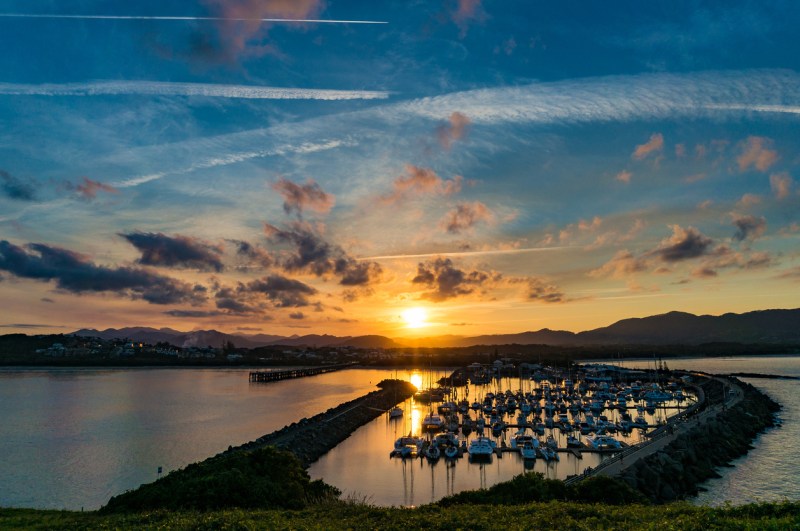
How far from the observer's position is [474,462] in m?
43.7

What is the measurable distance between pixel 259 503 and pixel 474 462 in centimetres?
2630

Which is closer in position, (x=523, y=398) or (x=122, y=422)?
(x=122, y=422)

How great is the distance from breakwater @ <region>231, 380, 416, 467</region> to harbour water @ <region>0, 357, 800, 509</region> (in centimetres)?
147

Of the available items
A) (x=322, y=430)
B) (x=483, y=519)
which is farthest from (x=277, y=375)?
(x=483, y=519)

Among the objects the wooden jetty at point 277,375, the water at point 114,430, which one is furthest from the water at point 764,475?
the wooden jetty at point 277,375

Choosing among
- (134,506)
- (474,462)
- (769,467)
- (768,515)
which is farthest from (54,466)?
(769,467)

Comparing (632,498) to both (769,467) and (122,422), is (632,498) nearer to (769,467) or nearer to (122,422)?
(769,467)

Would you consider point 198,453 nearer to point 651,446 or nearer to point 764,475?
point 651,446

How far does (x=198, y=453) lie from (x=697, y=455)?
44.8 metres

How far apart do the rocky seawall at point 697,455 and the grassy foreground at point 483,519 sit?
17.3 meters

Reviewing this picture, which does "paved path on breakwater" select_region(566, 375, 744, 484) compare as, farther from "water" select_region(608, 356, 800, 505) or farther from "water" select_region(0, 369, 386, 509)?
"water" select_region(0, 369, 386, 509)

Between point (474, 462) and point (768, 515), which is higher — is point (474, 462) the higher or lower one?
the lower one

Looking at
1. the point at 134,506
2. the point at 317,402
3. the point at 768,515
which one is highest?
the point at 768,515

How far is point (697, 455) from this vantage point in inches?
1519
